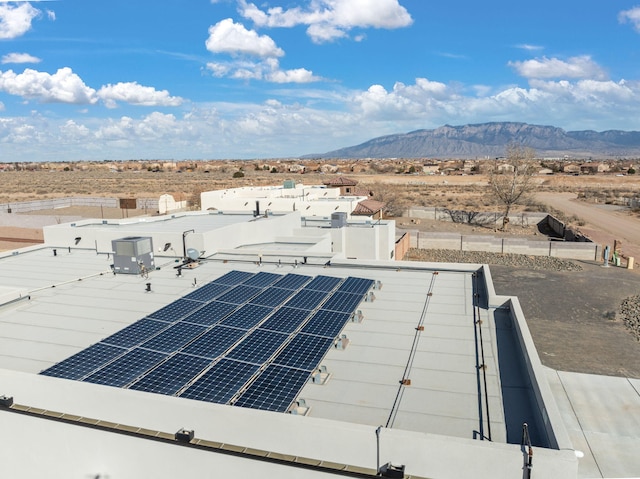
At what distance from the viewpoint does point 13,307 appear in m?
13.2

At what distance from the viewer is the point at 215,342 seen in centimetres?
1039

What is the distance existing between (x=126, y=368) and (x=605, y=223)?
196ft

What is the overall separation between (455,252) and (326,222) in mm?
16099

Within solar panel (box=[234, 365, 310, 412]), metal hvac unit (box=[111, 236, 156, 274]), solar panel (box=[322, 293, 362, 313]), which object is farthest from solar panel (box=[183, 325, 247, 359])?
metal hvac unit (box=[111, 236, 156, 274])

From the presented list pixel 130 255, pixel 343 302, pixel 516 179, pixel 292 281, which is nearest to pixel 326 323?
pixel 343 302

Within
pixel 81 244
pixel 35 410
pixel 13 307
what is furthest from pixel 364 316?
pixel 81 244

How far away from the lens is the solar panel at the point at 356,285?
1434 centimetres

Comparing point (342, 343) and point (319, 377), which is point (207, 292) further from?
point (319, 377)

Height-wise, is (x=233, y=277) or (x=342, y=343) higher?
(x=233, y=277)

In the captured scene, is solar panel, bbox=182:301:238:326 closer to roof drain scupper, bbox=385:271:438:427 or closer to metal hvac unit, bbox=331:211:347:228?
roof drain scupper, bbox=385:271:438:427

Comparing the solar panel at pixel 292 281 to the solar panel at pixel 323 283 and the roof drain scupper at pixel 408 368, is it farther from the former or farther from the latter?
the roof drain scupper at pixel 408 368

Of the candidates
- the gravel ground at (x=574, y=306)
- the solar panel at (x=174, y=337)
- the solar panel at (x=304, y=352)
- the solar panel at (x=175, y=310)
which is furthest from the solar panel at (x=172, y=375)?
the gravel ground at (x=574, y=306)

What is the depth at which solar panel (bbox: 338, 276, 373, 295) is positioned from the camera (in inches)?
565

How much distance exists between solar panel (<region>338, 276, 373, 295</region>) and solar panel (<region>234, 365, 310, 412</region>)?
5342mm
